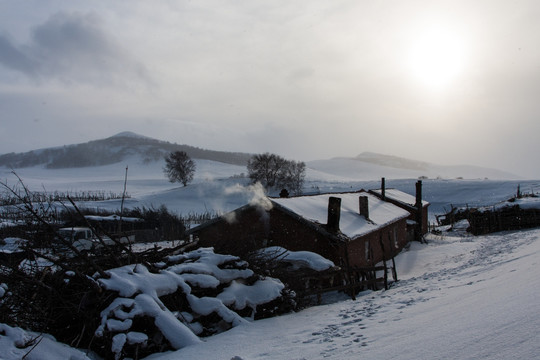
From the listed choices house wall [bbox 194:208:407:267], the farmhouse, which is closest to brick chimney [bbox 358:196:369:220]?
the farmhouse

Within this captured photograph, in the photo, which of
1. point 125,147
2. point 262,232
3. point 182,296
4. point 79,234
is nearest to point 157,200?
point 79,234

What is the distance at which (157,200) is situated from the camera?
70125mm

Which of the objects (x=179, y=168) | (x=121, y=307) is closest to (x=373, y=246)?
(x=121, y=307)

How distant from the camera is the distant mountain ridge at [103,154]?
159 meters

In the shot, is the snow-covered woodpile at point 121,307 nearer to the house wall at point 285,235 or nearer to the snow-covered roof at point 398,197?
the house wall at point 285,235

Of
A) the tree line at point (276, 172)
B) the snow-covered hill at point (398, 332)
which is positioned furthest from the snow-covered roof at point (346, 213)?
the tree line at point (276, 172)

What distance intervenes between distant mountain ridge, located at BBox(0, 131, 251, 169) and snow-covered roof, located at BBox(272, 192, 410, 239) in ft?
438

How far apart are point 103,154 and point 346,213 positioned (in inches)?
6410

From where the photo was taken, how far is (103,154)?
550 ft

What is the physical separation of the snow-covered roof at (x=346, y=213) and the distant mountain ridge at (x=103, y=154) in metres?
134

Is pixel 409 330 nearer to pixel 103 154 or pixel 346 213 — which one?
pixel 346 213

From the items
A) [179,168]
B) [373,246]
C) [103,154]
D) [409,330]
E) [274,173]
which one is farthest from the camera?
[103,154]

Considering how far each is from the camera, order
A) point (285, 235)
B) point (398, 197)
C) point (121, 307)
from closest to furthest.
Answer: point (121, 307) → point (285, 235) → point (398, 197)

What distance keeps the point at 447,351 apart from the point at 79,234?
3007cm
